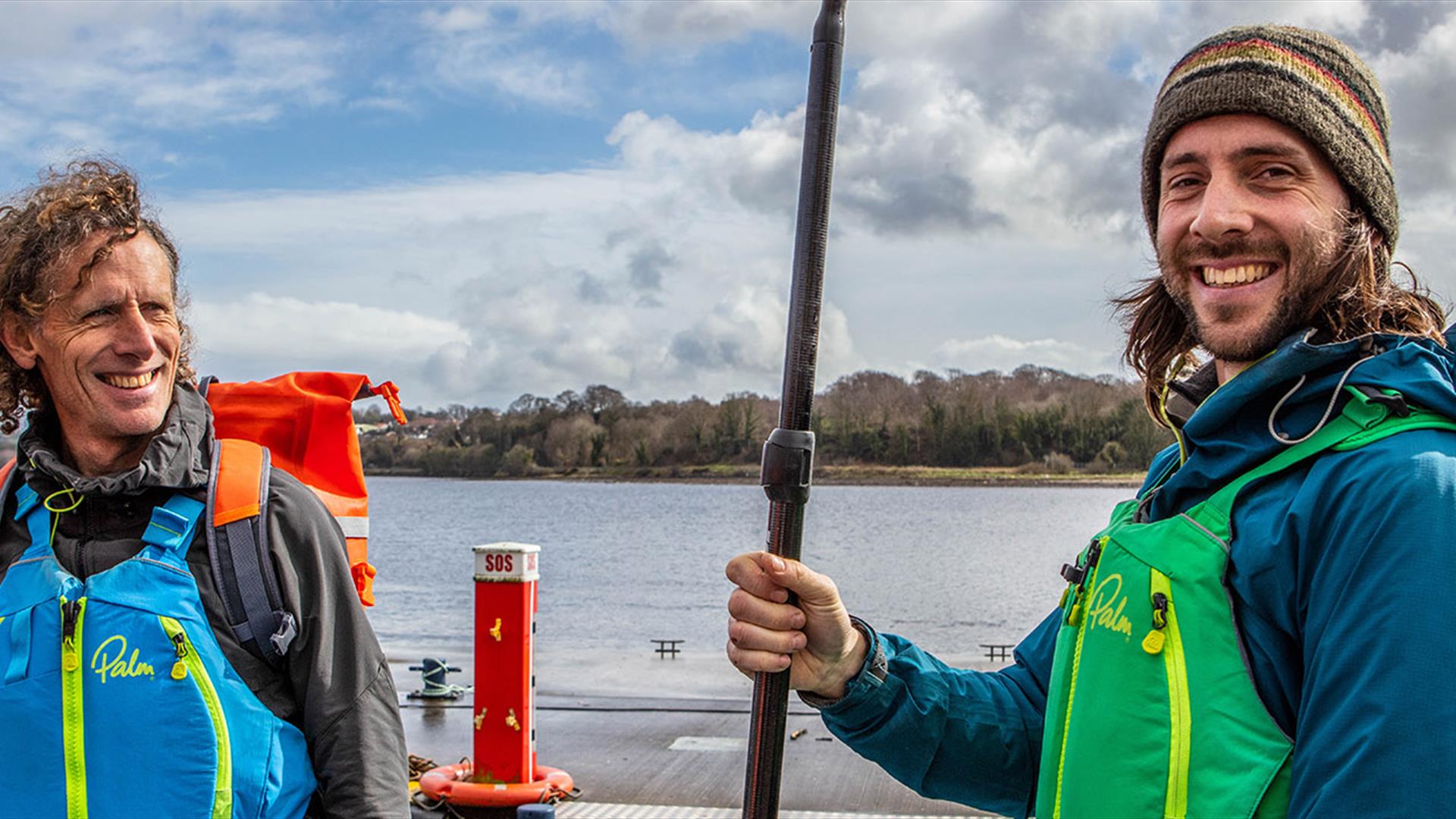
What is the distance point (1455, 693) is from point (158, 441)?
7.46 ft

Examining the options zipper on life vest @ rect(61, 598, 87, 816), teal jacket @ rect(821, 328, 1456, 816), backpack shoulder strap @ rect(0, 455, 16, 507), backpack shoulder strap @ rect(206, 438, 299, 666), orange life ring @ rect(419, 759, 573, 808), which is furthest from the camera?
orange life ring @ rect(419, 759, 573, 808)

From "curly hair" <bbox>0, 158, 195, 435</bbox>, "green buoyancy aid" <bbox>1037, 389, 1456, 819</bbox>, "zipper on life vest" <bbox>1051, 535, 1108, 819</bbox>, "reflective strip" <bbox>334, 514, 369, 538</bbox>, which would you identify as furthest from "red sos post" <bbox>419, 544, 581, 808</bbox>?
"green buoyancy aid" <bbox>1037, 389, 1456, 819</bbox>

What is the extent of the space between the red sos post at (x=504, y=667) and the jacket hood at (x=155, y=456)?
Result: 12.7 feet

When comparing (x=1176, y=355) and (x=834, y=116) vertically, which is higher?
(x=834, y=116)

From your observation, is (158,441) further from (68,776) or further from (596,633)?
(596,633)

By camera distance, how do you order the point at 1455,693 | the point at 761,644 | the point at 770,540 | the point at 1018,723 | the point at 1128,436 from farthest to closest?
1. the point at 1128,436
2. the point at 1018,723
3. the point at 761,644
4. the point at 770,540
5. the point at 1455,693

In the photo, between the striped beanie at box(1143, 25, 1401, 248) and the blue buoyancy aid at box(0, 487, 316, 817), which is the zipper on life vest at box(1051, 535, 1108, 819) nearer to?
the striped beanie at box(1143, 25, 1401, 248)

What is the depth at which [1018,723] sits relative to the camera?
2332 mm

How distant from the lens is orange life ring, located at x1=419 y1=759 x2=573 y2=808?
6566mm

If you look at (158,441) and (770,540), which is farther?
(158,441)

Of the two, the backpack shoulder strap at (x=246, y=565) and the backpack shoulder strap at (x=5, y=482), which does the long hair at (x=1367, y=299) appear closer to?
the backpack shoulder strap at (x=246, y=565)

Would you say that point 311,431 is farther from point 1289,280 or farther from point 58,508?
point 1289,280

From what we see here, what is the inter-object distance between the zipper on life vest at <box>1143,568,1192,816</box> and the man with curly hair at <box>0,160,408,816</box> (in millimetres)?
1574

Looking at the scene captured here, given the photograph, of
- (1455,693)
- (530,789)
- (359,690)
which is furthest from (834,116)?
(530,789)
